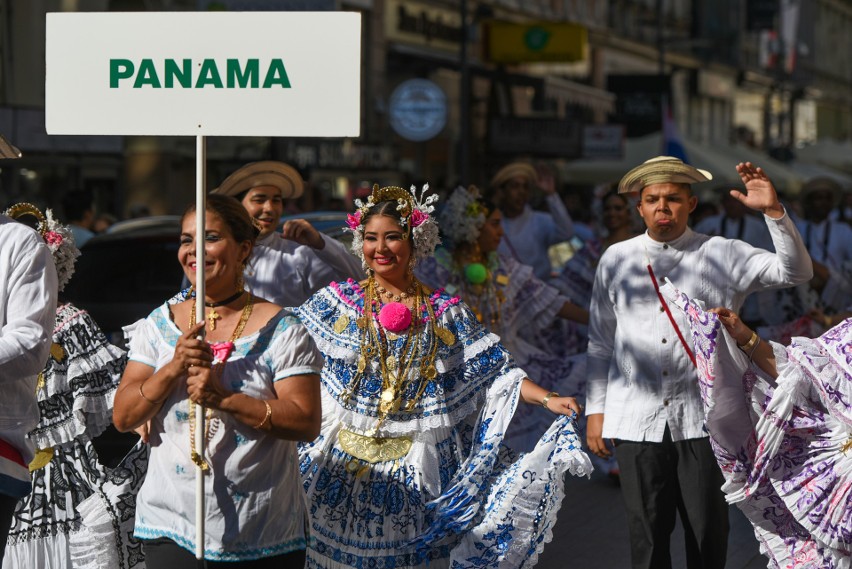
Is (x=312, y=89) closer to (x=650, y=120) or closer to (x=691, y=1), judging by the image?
(x=650, y=120)

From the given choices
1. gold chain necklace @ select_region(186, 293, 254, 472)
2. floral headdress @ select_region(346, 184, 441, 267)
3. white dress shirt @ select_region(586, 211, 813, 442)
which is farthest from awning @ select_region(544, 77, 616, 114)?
gold chain necklace @ select_region(186, 293, 254, 472)

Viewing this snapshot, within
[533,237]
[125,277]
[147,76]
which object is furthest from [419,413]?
[533,237]

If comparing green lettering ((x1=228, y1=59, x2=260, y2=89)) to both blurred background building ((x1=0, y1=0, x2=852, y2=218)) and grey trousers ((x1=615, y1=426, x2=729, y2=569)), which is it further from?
blurred background building ((x1=0, y1=0, x2=852, y2=218))

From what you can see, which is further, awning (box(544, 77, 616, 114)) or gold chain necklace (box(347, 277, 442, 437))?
awning (box(544, 77, 616, 114))

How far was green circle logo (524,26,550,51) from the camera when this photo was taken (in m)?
32.5

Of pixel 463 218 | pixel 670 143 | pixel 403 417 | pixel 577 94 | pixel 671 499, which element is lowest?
pixel 671 499

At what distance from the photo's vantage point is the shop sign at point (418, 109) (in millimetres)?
24000

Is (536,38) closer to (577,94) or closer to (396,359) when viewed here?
(577,94)

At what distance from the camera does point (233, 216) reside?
15.7ft

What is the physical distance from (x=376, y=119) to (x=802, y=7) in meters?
45.9

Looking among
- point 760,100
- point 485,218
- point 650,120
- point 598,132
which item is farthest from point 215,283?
point 760,100

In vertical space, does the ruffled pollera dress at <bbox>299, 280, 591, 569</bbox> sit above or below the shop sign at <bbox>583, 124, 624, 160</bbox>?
below

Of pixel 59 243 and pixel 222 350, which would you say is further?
pixel 59 243

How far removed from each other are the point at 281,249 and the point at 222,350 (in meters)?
3.34
